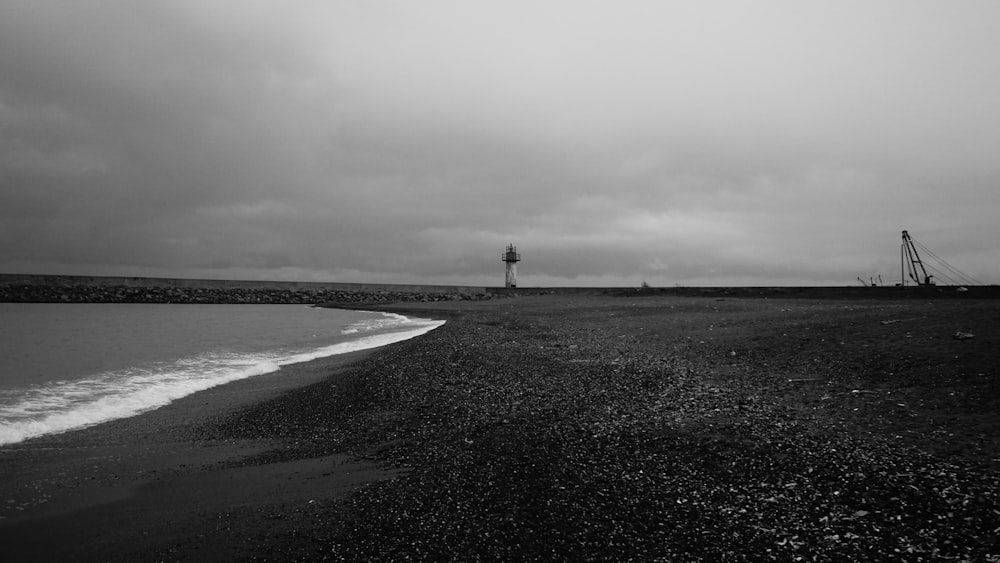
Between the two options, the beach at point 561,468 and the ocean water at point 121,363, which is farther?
the ocean water at point 121,363

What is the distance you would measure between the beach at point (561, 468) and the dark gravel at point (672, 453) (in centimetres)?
4

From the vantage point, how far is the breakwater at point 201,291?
3317 inches

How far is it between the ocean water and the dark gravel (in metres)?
4.06

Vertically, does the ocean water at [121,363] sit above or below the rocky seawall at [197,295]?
below

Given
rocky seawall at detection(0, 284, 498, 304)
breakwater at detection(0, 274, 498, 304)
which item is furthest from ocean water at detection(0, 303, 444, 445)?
breakwater at detection(0, 274, 498, 304)

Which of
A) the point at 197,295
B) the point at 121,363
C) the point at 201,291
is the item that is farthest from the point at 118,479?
the point at 201,291

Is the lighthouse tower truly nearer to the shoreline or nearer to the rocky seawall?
the rocky seawall

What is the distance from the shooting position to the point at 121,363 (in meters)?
20.7

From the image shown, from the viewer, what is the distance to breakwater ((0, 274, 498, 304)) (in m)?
84.2

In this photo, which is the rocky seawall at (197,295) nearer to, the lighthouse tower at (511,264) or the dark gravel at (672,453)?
the lighthouse tower at (511,264)

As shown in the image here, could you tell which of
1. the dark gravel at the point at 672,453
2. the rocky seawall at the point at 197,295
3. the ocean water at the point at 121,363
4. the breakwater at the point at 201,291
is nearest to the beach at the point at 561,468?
the dark gravel at the point at 672,453

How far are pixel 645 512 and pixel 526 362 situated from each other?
10656 millimetres

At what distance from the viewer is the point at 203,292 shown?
320 ft

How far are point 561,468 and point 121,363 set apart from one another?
21239 mm
